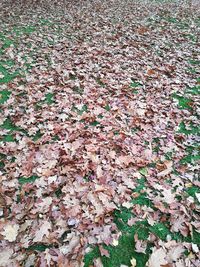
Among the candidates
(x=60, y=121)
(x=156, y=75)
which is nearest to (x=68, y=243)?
(x=60, y=121)

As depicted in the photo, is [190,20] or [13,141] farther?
[190,20]

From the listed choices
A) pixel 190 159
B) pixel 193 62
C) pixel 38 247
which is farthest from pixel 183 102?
pixel 38 247

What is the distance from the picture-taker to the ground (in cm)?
274

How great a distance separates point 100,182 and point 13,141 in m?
1.48

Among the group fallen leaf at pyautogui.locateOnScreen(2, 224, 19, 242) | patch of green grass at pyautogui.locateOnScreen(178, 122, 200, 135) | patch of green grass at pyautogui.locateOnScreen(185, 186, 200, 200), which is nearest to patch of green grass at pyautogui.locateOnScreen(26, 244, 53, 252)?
fallen leaf at pyautogui.locateOnScreen(2, 224, 19, 242)

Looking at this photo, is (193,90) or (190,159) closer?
(190,159)

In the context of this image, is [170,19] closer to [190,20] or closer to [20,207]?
[190,20]

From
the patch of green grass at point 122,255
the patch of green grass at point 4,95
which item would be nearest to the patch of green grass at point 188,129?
the patch of green grass at point 122,255

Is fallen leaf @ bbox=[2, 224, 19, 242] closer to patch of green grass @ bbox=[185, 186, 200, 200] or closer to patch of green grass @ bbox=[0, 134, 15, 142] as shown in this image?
patch of green grass @ bbox=[0, 134, 15, 142]

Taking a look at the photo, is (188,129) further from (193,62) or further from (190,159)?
(193,62)

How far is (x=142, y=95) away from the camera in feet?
17.0

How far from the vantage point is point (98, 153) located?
378 centimetres

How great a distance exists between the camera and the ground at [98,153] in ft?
8.99

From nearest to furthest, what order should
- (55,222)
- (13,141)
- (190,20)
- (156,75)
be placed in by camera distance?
(55,222) < (13,141) < (156,75) < (190,20)
